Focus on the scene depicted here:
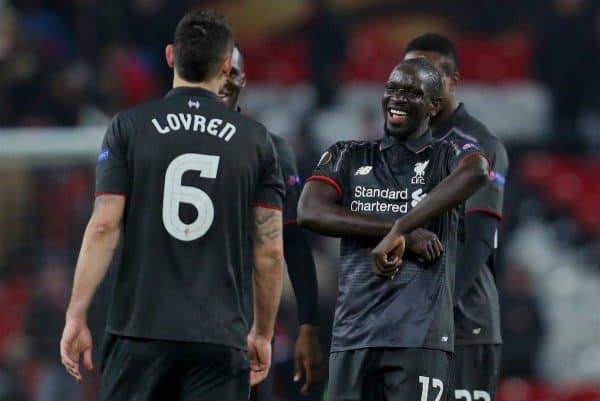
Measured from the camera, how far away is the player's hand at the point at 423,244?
456cm

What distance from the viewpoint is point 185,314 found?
4441 millimetres

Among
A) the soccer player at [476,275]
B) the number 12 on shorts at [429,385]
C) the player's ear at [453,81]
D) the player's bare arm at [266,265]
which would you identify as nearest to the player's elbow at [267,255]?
the player's bare arm at [266,265]

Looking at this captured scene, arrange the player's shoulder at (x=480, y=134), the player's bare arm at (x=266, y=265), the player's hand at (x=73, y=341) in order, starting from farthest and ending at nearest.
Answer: the player's shoulder at (x=480, y=134), the player's bare arm at (x=266, y=265), the player's hand at (x=73, y=341)

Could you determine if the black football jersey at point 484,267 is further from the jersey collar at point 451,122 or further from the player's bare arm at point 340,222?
the player's bare arm at point 340,222

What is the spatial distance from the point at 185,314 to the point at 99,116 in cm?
759

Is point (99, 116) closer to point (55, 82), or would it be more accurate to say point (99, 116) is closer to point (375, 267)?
point (55, 82)

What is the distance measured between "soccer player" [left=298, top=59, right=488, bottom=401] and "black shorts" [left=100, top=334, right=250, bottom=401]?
0.45 meters

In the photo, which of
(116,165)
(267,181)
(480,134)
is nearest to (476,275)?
(480,134)

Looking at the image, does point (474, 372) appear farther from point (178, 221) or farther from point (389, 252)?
point (178, 221)

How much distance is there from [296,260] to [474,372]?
0.86 meters

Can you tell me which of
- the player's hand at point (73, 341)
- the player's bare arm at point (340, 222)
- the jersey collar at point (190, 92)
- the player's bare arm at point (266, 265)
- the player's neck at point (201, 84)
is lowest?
the player's hand at point (73, 341)

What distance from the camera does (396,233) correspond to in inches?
179

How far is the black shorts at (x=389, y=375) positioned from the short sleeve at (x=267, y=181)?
0.57m

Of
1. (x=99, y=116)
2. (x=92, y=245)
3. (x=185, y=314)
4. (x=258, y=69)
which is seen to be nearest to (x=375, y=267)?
(x=185, y=314)
